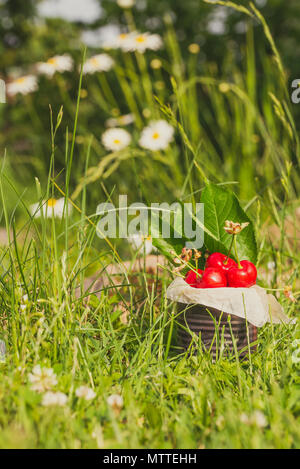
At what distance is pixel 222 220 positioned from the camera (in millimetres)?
1680

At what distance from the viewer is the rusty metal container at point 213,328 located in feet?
5.11

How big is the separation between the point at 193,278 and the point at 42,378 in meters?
0.59

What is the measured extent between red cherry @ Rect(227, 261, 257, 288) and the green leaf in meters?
0.10

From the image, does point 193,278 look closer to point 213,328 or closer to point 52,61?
point 213,328

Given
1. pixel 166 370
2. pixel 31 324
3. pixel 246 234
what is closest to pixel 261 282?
pixel 246 234

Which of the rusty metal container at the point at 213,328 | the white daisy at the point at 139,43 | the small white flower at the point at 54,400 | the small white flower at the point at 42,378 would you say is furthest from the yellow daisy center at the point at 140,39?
the small white flower at the point at 54,400

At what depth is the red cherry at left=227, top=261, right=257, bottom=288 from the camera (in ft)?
5.15

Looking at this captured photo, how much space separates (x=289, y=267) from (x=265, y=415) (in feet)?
3.75

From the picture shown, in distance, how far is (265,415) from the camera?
4.07 ft

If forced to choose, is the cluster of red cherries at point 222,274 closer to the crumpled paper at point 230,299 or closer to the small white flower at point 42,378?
the crumpled paper at point 230,299

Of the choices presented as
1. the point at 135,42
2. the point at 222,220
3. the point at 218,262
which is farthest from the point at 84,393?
the point at 135,42

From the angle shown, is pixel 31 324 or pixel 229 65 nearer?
pixel 31 324
